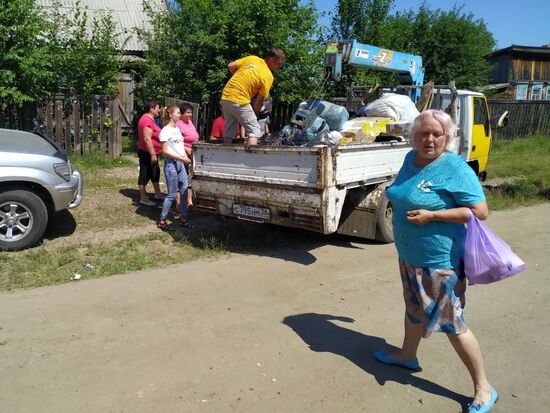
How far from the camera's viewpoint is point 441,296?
3256 mm

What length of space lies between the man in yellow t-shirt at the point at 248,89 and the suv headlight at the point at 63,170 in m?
2.24

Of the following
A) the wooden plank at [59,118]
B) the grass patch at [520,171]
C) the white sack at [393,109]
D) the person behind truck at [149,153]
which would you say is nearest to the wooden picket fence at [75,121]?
the wooden plank at [59,118]

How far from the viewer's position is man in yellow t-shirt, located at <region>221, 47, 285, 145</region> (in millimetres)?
7035

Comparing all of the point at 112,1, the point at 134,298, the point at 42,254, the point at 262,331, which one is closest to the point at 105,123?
the point at 42,254

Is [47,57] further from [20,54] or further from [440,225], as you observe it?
[440,225]

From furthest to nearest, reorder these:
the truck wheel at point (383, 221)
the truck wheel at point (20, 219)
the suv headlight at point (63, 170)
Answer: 1. the truck wheel at point (383, 221)
2. the suv headlight at point (63, 170)
3. the truck wheel at point (20, 219)

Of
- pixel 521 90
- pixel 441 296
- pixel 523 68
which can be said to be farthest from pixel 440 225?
pixel 523 68

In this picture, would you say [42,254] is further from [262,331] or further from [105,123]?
[105,123]

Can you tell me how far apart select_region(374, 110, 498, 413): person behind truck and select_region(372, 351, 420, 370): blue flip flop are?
489mm

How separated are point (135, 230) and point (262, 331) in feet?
12.2

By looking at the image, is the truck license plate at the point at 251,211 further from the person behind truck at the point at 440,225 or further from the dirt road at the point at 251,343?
the person behind truck at the point at 440,225

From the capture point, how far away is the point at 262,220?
640 cm

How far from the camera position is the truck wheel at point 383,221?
6699mm

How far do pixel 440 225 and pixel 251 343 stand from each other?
5.94 ft
